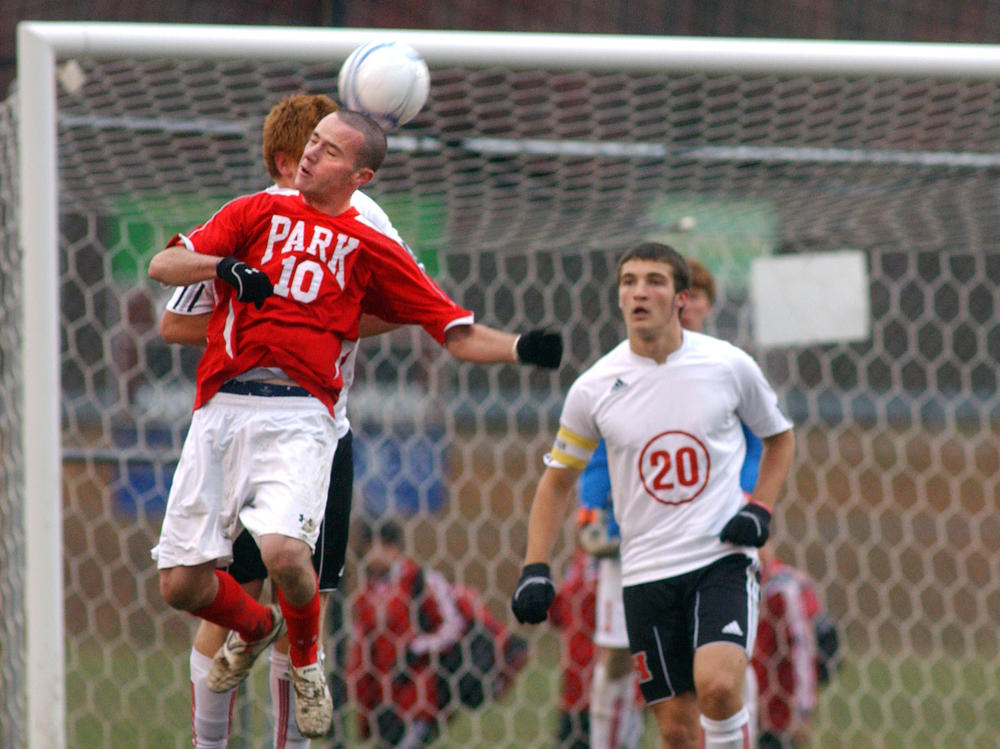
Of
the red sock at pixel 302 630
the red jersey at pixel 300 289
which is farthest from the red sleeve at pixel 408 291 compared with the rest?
the red sock at pixel 302 630

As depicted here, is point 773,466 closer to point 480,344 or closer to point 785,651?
point 480,344

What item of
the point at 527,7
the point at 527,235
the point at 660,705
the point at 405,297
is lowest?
the point at 660,705

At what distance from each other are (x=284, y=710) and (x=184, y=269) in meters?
1.19

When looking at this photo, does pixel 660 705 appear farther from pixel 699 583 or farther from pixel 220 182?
pixel 220 182

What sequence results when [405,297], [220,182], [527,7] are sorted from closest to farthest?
[405,297]
[220,182]
[527,7]

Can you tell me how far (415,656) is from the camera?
5594 mm

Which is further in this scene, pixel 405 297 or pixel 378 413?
pixel 378 413

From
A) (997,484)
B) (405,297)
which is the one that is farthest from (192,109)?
(997,484)

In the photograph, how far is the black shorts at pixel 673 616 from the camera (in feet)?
11.9

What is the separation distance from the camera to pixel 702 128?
5336 mm

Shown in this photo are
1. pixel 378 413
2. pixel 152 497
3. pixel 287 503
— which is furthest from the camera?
pixel 378 413

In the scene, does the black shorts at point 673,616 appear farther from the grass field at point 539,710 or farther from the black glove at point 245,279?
the grass field at point 539,710

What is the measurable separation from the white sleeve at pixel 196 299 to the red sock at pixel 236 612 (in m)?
0.62

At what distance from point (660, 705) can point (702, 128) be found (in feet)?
8.37
